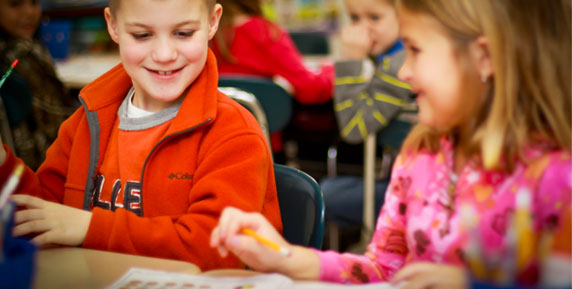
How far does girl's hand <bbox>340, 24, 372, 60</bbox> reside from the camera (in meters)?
1.88

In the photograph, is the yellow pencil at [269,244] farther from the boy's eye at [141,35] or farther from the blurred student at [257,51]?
the blurred student at [257,51]

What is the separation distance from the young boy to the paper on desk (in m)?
0.16

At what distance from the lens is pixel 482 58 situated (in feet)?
2.21

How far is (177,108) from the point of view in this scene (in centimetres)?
102

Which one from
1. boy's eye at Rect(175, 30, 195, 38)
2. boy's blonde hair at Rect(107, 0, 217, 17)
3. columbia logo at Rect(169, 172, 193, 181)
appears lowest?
columbia logo at Rect(169, 172, 193, 181)

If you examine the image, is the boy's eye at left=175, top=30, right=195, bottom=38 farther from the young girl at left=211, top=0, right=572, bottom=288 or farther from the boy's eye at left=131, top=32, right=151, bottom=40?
the young girl at left=211, top=0, right=572, bottom=288

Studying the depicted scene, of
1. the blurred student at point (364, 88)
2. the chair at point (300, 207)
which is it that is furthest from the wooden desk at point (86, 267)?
the blurred student at point (364, 88)

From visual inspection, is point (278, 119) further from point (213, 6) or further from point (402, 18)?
point (402, 18)

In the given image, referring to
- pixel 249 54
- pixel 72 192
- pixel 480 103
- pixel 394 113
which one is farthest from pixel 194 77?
pixel 249 54

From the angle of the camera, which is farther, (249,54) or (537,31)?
(249,54)

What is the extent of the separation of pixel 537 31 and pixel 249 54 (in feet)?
5.71

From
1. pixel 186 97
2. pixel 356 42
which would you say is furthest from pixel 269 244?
pixel 356 42

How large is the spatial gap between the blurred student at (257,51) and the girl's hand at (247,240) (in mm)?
1603

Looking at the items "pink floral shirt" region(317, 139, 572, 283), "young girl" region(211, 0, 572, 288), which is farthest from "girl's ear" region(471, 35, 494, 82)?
"pink floral shirt" region(317, 139, 572, 283)
